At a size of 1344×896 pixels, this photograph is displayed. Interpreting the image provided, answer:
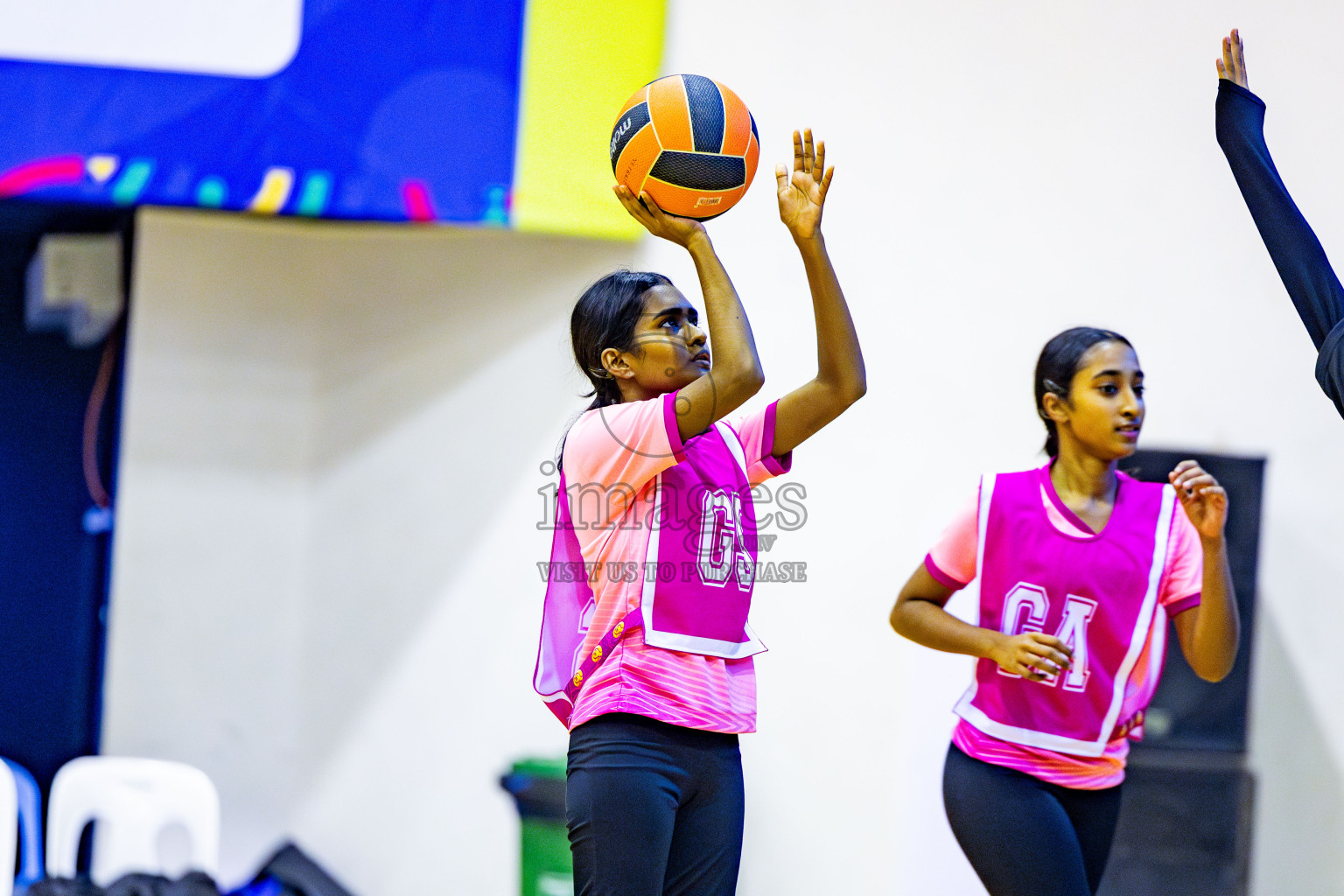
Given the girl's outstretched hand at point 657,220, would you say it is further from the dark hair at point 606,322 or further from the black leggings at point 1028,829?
the black leggings at point 1028,829

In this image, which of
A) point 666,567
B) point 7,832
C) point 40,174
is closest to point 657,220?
point 666,567

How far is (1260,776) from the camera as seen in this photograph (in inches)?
134

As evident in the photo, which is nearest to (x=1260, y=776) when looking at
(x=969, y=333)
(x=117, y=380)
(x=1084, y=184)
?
(x=969, y=333)

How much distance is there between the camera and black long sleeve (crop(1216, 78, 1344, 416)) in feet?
6.95

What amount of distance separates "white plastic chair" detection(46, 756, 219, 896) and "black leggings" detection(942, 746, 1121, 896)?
2352mm

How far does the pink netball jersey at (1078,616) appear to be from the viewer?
2.42 meters

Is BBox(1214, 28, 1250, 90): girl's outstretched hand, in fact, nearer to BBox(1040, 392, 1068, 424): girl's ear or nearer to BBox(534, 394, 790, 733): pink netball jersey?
BBox(1040, 392, 1068, 424): girl's ear

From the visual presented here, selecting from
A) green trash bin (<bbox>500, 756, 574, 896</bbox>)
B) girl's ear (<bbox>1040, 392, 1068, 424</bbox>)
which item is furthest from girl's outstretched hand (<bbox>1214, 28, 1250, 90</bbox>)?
green trash bin (<bbox>500, 756, 574, 896</bbox>)

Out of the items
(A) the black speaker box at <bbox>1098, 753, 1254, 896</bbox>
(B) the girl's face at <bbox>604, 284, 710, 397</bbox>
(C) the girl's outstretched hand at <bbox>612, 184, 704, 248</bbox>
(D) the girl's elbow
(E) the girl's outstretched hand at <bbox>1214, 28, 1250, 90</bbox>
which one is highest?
(E) the girl's outstretched hand at <bbox>1214, 28, 1250, 90</bbox>

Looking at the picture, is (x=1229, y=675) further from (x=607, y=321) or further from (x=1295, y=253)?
(x=607, y=321)

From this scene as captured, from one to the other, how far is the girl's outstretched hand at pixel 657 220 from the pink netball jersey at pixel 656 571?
0.99 feet

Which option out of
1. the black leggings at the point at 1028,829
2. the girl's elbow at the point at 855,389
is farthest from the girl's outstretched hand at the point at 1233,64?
the black leggings at the point at 1028,829

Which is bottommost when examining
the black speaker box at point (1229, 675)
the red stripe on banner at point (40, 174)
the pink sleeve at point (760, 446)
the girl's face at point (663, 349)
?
the black speaker box at point (1229, 675)

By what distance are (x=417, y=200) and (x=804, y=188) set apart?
5.94ft
